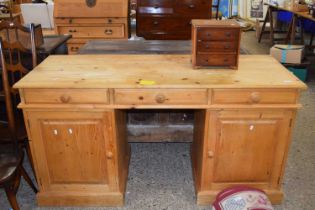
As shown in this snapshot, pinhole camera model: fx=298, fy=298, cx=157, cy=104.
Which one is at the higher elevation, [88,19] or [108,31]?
[88,19]

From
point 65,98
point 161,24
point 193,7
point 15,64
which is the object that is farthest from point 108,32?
point 65,98

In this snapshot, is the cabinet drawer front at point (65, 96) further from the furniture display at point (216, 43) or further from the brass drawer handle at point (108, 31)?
the brass drawer handle at point (108, 31)

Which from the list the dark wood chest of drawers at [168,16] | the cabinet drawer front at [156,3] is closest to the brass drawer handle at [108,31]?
the dark wood chest of drawers at [168,16]

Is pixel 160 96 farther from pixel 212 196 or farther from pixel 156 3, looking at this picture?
pixel 156 3

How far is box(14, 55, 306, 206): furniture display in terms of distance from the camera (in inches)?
55.3

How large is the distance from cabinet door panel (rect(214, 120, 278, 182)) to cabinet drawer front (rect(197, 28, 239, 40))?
16.7 inches

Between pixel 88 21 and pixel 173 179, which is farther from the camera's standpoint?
pixel 88 21

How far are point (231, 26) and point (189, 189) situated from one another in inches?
39.0

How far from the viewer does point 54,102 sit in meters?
1.43

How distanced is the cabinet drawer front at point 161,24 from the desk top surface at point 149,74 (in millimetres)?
2052

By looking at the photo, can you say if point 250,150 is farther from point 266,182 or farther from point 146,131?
point 146,131

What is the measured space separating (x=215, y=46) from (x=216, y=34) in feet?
0.20

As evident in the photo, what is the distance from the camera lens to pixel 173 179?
1.93m

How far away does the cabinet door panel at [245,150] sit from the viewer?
1.50 m
